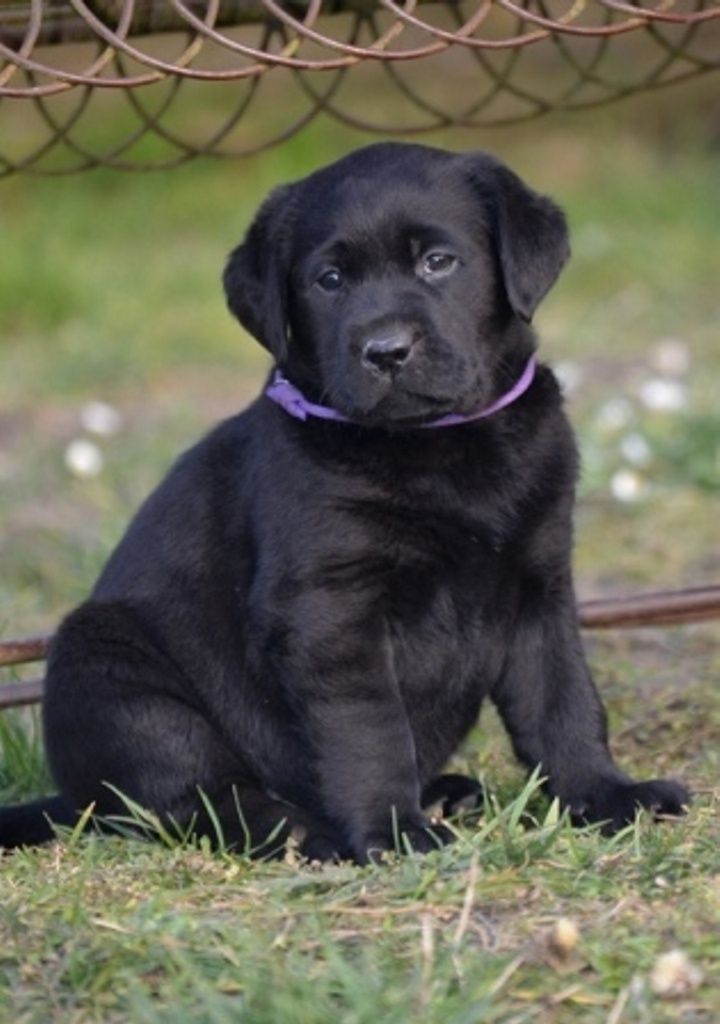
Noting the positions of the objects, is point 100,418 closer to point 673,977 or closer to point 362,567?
point 362,567

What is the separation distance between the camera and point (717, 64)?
12.7 feet

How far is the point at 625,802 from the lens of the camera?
3139 mm

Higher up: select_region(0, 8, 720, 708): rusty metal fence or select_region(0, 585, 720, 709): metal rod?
select_region(0, 8, 720, 708): rusty metal fence

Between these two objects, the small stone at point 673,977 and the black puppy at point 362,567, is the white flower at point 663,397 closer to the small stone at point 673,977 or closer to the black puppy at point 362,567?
the black puppy at point 362,567

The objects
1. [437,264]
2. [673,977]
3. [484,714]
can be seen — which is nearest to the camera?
[673,977]

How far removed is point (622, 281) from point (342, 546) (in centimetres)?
542

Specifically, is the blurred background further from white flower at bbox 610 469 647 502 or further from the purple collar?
the purple collar

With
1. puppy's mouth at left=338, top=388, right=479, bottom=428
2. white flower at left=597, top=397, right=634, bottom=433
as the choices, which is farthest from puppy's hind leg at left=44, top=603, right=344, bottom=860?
white flower at left=597, top=397, right=634, bottom=433

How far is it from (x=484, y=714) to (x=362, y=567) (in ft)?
3.38

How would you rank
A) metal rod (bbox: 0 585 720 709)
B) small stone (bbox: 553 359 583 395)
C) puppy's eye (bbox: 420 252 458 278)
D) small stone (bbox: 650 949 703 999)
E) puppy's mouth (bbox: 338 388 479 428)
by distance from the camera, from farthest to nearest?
small stone (bbox: 553 359 583 395) < metal rod (bbox: 0 585 720 709) < puppy's eye (bbox: 420 252 458 278) < puppy's mouth (bbox: 338 388 479 428) < small stone (bbox: 650 949 703 999)

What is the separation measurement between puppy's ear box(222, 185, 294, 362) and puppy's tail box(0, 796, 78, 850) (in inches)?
30.1

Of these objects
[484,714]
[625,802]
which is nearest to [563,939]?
[625,802]

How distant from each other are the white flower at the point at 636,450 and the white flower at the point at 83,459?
138cm

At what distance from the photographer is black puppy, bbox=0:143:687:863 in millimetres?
3057
